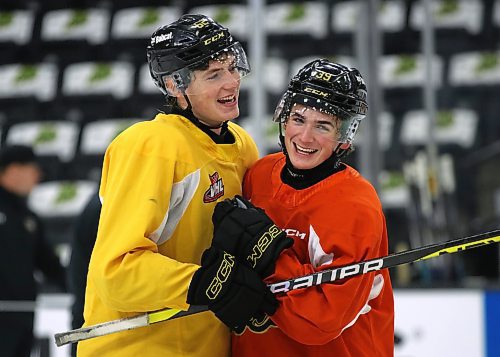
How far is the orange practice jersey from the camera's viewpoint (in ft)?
5.38

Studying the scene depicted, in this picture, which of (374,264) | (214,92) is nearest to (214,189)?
(214,92)

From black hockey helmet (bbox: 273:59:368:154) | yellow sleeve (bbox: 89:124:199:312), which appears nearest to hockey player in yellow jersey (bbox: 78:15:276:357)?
yellow sleeve (bbox: 89:124:199:312)

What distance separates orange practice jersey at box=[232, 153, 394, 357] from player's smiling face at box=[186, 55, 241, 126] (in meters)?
0.14

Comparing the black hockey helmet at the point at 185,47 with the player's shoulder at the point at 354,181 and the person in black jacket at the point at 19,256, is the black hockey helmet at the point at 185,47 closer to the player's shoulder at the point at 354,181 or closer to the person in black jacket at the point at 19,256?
the player's shoulder at the point at 354,181

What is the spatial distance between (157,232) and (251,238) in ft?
0.55

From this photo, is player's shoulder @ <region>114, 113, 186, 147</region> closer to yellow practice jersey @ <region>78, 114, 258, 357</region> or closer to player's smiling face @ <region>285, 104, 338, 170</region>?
yellow practice jersey @ <region>78, 114, 258, 357</region>

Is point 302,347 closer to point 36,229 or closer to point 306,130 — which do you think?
point 306,130

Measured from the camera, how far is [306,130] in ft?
5.75

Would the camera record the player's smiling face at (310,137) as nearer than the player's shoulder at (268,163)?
Yes

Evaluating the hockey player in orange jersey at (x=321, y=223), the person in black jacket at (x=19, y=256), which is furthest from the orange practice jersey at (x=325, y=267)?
the person in black jacket at (x=19, y=256)

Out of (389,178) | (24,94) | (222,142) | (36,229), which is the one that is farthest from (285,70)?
(222,142)

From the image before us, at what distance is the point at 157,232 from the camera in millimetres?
1690

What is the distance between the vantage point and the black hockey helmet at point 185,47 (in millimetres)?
1769

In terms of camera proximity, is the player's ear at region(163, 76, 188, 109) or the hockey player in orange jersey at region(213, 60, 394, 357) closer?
the hockey player in orange jersey at region(213, 60, 394, 357)
